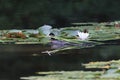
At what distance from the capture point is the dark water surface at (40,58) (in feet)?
12.6

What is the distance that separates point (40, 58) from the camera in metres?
4.25

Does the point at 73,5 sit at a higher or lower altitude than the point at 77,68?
higher

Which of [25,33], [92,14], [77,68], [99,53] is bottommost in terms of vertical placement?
[77,68]

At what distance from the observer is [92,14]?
8031mm

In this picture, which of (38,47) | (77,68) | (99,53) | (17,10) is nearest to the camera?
(77,68)

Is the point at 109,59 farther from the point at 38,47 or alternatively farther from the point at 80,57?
the point at 38,47

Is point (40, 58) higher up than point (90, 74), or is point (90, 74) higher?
point (40, 58)

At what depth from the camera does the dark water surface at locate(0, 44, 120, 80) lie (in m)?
3.84

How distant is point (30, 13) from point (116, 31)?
313cm

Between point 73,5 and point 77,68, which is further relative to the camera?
point 73,5

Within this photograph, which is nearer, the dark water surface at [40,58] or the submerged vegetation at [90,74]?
the submerged vegetation at [90,74]

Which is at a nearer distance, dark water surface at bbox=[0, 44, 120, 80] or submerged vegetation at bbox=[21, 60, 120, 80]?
submerged vegetation at bbox=[21, 60, 120, 80]

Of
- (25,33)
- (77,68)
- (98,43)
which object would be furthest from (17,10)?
(77,68)

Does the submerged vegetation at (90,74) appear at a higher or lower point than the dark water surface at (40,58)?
lower
